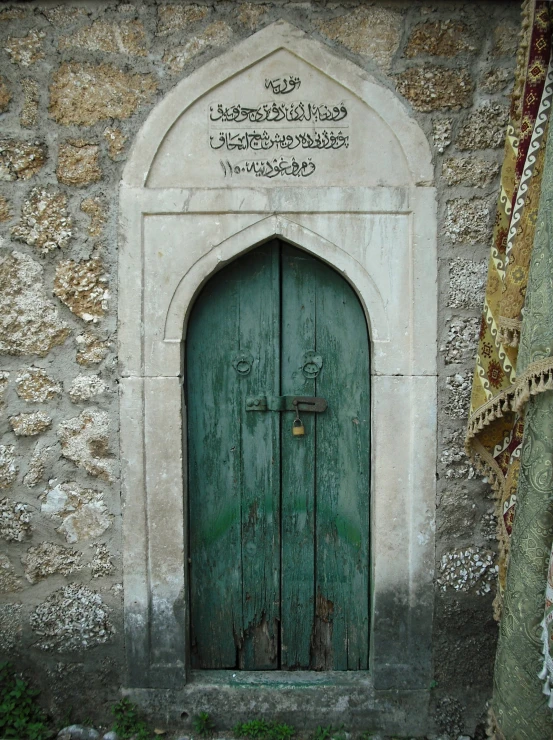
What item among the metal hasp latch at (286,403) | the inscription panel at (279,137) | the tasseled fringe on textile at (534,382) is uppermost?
the inscription panel at (279,137)

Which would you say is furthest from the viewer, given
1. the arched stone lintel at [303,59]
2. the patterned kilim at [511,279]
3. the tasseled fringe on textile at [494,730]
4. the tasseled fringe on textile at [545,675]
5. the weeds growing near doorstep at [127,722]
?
the weeds growing near doorstep at [127,722]

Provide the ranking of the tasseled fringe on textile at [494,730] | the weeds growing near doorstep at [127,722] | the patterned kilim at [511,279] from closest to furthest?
the tasseled fringe on textile at [494,730] < the patterned kilim at [511,279] < the weeds growing near doorstep at [127,722]

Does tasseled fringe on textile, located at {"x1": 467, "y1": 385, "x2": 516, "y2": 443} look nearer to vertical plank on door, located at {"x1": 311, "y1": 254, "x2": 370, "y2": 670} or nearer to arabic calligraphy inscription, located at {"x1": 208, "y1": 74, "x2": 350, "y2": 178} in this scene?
vertical plank on door, located at {"x1": 311, "y1": 254, "x2": 370, "y2": 670}

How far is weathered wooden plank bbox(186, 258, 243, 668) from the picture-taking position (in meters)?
2.58

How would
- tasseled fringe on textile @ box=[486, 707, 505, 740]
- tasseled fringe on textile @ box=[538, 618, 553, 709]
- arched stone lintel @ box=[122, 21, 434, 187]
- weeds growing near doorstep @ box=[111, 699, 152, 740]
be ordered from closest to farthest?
tasseled fringe on textile @ box=[538, 618, 553, 709] < tasseled fringe on textile @ box=[486, 707, 505, 740] < arched stone lintel @ box=[122, 21, 434, 187] < weeds growing near doorstep @ box=[111, 699, 152, 740]

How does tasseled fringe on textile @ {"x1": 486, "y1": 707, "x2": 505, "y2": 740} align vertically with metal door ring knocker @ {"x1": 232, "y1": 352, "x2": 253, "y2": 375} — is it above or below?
below

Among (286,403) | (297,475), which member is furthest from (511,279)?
(297,475)

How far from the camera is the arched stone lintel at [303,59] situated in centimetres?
239

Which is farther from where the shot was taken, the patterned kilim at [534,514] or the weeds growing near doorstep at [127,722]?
the weeds growing near doorstep at [127,722]

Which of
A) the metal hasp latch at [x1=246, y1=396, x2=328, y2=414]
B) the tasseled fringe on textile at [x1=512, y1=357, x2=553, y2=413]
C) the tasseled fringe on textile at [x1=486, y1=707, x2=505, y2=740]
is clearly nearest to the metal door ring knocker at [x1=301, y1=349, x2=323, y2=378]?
the metal hasp latch at [x1=246, y1=396, x2=328, y2=414]

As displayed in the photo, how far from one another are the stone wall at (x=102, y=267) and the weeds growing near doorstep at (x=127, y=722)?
10 centimetres

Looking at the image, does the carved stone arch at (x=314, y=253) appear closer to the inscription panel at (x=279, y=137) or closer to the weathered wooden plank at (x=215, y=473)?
the inscription panel at (x=279, y=137)

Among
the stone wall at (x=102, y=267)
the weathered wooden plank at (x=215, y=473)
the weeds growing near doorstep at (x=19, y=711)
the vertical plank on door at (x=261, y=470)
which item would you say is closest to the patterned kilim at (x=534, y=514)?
the stone wall at (x=102, y=267)

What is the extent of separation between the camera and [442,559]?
2506 mm
